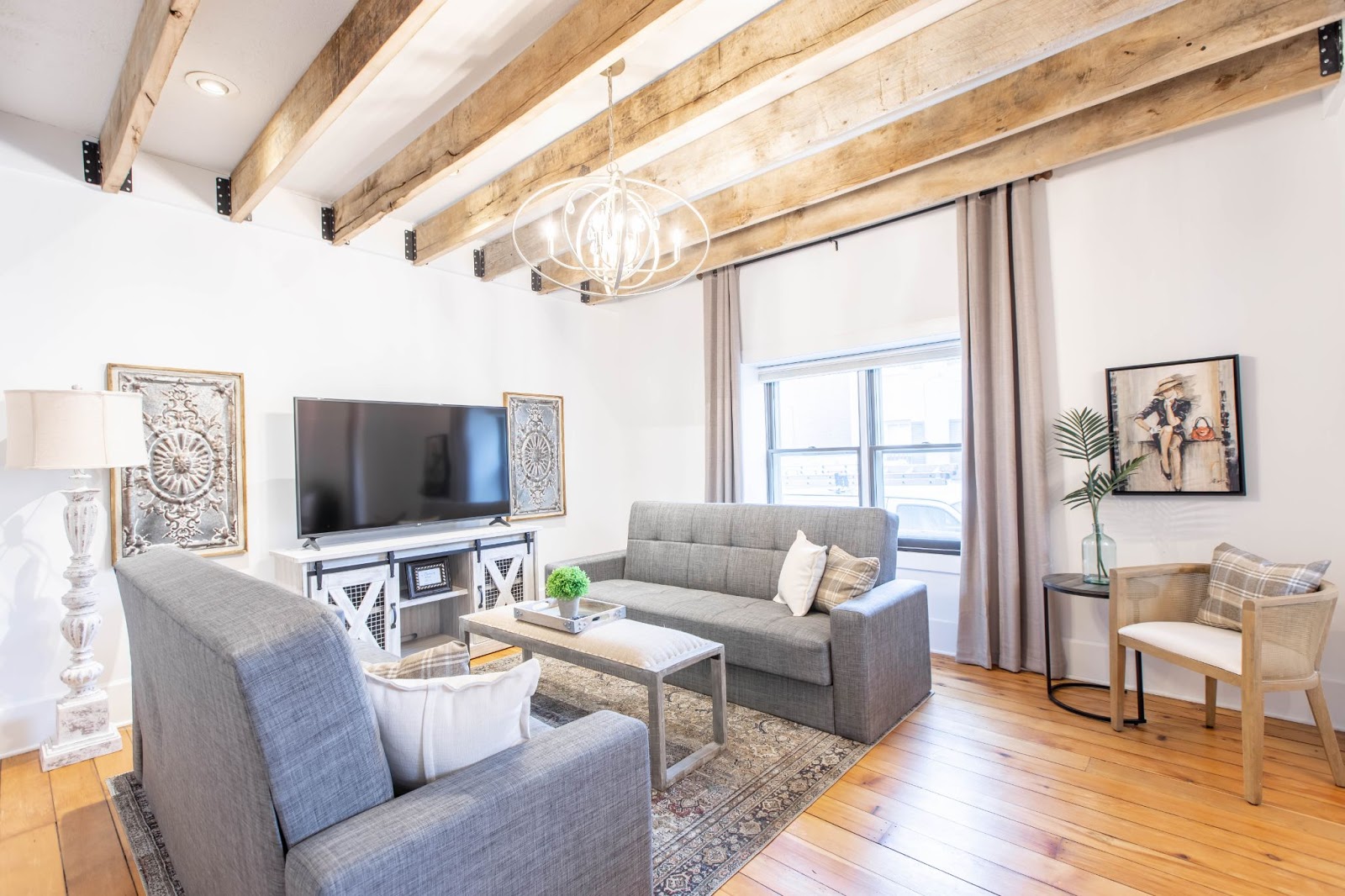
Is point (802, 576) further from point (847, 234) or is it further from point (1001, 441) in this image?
point (847, 234)

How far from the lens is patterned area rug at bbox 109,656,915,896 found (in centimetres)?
196

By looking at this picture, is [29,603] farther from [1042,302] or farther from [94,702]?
[1042,302]

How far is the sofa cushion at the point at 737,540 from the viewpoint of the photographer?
328cm

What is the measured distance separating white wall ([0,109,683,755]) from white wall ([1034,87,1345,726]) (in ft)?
8.63

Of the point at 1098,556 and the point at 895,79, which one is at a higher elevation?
the point at 895,79

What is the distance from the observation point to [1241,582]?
2.58 metres

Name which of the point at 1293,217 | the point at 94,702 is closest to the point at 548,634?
the point at 94,702

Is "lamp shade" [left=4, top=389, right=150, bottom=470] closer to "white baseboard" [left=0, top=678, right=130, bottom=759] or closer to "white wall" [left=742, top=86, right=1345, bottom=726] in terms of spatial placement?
"white baseboard" [left=0, top=678, right=130, bottom=759]

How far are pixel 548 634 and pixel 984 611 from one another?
2.41 m

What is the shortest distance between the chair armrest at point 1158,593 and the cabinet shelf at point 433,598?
354 cm

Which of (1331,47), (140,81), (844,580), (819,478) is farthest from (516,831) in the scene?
(1331,47)

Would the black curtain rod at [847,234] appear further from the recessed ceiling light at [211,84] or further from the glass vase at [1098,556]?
the recessed ceiling light at [211,84]

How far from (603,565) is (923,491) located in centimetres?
213

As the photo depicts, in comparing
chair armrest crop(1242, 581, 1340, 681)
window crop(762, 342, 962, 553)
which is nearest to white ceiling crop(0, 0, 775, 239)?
window crop(762, 342, 962, 553)
